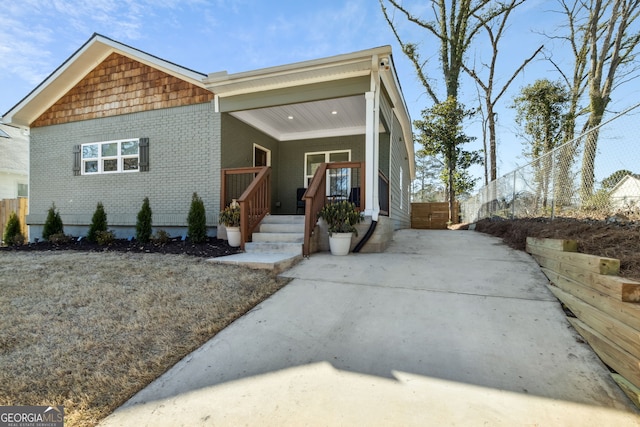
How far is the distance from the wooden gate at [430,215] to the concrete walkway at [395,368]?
39.5 feet

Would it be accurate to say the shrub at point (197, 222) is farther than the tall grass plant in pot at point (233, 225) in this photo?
Yes

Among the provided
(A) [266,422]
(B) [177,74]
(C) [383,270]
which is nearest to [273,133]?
(B) [177,74]

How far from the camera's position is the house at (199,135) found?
579 cm

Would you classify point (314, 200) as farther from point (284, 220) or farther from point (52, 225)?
point (52, 225)

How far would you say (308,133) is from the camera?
345 inches

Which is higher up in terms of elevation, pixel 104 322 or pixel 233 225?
pixel 233 225

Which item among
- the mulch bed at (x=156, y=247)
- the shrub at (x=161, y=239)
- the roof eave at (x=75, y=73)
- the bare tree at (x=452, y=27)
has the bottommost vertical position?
the mulch bed at (x=156, y=247)

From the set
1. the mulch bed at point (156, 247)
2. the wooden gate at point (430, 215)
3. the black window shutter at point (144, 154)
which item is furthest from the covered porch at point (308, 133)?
the wooden gate at point (430, 215)

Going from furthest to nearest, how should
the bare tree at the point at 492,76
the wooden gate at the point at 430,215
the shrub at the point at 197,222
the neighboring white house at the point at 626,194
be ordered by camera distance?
the wooden gate at the point at 430,215 < the bare tree at the point at 492,76 < the shrub at the point at 197,222 < the neighboring white house at the point at 626,194

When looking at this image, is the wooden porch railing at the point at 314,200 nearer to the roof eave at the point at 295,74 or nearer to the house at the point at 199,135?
the house at the point at 199,135

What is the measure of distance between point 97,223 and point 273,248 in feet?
16.2

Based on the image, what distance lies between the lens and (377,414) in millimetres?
1553

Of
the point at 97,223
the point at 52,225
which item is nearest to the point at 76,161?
the point at 52,225

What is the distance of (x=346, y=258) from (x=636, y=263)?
322 cm
